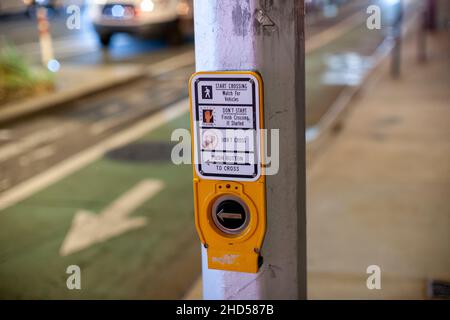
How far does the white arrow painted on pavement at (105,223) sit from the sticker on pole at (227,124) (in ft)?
10.6

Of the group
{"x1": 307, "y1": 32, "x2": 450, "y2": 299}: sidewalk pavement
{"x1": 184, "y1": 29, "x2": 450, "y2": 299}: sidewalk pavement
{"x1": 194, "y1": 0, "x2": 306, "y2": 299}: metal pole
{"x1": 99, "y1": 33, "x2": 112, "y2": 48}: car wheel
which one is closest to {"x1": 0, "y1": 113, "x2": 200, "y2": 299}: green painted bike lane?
{"x1": 184, "y1": 29, "x2": 450, "y2": 299}: sidewalk pavement

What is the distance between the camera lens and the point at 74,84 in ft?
40.8

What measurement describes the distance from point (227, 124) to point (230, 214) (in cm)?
36

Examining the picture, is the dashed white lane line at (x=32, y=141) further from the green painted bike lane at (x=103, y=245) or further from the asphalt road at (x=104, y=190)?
the green painted bike lane at (x=103, y=245)

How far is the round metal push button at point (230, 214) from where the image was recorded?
8.29 feet

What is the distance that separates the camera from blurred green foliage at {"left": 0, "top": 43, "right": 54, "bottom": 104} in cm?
1098

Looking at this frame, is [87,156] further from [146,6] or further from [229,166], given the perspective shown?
[146,6]

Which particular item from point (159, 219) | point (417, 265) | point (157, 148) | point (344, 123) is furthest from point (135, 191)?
point (344, 123)

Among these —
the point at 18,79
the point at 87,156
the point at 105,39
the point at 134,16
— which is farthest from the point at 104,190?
the point at 105,39

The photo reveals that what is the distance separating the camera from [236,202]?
2.53 m

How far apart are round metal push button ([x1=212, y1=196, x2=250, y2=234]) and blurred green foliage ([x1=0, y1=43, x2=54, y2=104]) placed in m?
8.92

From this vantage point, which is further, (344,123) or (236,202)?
(344,123)
